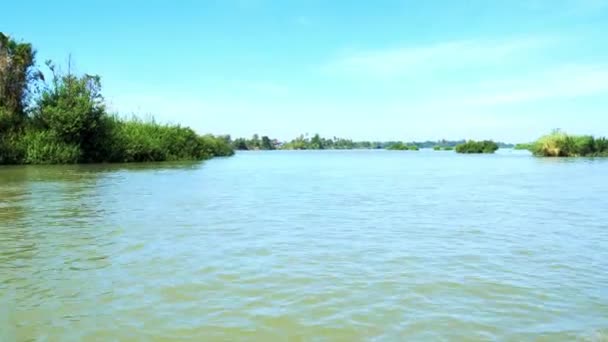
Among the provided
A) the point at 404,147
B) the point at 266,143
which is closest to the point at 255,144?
the point at 266,143

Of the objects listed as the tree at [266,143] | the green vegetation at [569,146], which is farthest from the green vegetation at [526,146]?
the tree at [266,143]

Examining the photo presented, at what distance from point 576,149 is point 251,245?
209 feet

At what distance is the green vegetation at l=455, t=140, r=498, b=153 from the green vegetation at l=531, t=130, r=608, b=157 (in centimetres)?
3143

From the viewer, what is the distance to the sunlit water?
207 inches

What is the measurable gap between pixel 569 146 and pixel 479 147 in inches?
1402

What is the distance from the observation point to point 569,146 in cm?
6262

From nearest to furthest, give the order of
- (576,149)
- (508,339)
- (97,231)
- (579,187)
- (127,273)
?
1. (508,339)
2. (127,273)
3. (97,231)
4. (579,187)
5. (576,149)

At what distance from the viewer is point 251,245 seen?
9.48 metres

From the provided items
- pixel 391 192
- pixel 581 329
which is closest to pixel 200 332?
pixel 581 329

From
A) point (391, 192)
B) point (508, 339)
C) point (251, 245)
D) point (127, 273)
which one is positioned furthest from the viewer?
point (391, 192)

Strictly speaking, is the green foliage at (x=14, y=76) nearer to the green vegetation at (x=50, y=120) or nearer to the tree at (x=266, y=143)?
the green vegetation at (x=50, y=120)

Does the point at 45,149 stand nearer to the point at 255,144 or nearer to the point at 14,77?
the point at 14,77

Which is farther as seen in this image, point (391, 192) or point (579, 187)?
point (579, 187)

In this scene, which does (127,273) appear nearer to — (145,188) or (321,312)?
(321,312)
